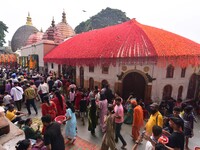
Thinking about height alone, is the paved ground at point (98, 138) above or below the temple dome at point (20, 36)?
below

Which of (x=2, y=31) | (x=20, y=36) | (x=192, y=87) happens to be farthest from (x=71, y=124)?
(x=2, y=31)

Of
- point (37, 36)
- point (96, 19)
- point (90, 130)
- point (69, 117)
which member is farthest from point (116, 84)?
point (96, 19)

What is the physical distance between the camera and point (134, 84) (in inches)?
335

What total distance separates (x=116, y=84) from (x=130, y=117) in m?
2.68

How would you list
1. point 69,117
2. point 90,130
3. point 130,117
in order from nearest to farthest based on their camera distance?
point 69,117
point 90,130
point 130,117

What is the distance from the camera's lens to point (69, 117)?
440 cm

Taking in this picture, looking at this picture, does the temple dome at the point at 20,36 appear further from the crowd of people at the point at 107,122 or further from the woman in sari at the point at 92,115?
the woman in sari at the point at 92,115

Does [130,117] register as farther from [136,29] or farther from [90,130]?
[136,29]

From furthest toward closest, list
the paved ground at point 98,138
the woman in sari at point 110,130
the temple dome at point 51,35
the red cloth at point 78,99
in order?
1. the temple dome at point 51,35
2. the red cloth at point 78,99
3. the paved ground at point 98,138
4. the woman in sari at point 110,130

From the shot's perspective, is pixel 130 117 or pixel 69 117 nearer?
pixel 69 117

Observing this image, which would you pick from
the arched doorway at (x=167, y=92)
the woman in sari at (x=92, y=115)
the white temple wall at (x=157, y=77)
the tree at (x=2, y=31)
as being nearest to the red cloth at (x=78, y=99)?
the woman in sari at (x=92, y=115)

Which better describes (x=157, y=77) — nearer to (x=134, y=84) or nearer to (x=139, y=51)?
(x=134, y=84)

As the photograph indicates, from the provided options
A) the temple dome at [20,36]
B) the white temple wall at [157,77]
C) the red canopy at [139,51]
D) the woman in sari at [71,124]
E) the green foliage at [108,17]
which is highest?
the green foliage at [108,17]

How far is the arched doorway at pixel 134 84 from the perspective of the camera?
834 cm
